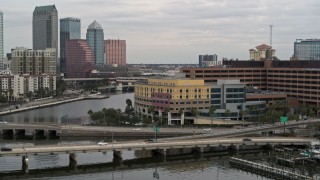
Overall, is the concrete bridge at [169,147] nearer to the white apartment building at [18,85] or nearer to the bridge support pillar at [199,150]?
the bridge support pillar at [199,150]

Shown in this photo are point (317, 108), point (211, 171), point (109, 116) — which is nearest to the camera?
point (211, 171)

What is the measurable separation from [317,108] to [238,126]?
18.4 meters

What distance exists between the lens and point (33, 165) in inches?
1923

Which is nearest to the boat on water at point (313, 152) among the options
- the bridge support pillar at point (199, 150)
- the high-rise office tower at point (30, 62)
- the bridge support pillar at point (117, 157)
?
the bridge support pillar at point (199, 150)

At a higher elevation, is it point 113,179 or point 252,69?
point 252,69

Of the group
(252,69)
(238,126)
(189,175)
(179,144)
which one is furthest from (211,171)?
(252,69)

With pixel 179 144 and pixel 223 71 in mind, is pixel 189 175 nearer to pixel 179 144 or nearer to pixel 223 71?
pixel 179 144

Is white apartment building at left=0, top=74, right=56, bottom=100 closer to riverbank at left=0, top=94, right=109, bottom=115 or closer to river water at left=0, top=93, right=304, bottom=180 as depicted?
riverbank at left=0, top=94, right=109, bottom=115

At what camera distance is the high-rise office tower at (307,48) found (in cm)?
16525

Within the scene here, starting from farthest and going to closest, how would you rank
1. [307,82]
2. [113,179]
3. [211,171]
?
[307,82]
[211,171]
[113,179]

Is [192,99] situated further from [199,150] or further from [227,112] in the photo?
[199,150]

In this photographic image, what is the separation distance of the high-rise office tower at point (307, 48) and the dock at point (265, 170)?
11810 cm

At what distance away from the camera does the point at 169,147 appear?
5356cm

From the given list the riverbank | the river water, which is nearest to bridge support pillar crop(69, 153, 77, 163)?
the river water
